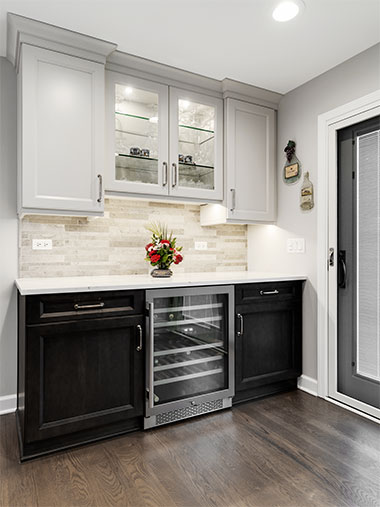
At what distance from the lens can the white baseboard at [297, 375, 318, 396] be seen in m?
2.81

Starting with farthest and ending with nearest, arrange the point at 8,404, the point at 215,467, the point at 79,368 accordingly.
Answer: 1. the point at 8,404
2. the point at 79,368
3. the point at 215,467

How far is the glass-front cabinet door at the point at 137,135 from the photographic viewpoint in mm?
2525

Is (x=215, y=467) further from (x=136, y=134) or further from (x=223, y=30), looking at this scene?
(x=223, y=30)

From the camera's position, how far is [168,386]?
2324mm

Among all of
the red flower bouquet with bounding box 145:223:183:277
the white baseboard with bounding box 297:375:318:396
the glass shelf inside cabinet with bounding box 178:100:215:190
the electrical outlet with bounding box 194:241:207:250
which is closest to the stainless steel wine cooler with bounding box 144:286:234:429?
the red flower bouquet with bounding box 145:223:183:277

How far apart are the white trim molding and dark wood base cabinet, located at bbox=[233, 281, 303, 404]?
197mm

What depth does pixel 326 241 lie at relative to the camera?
2.74 meters

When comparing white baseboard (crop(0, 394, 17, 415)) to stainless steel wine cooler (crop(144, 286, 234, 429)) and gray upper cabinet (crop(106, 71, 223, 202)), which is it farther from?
gray upper cabinet (crop(106, 71, 223, 202))

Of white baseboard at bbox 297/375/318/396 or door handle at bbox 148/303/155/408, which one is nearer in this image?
door handle at bbox 148/303/155/408

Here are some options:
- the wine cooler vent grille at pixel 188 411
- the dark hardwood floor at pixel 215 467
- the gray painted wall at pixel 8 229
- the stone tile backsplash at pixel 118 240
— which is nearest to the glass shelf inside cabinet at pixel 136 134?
the stone tile backsplash at pixel 118 240

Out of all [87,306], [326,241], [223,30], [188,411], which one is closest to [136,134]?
[223,30]

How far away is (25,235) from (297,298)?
215cm

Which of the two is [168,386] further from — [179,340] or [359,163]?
[359,163]

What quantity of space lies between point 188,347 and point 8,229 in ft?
4.91
